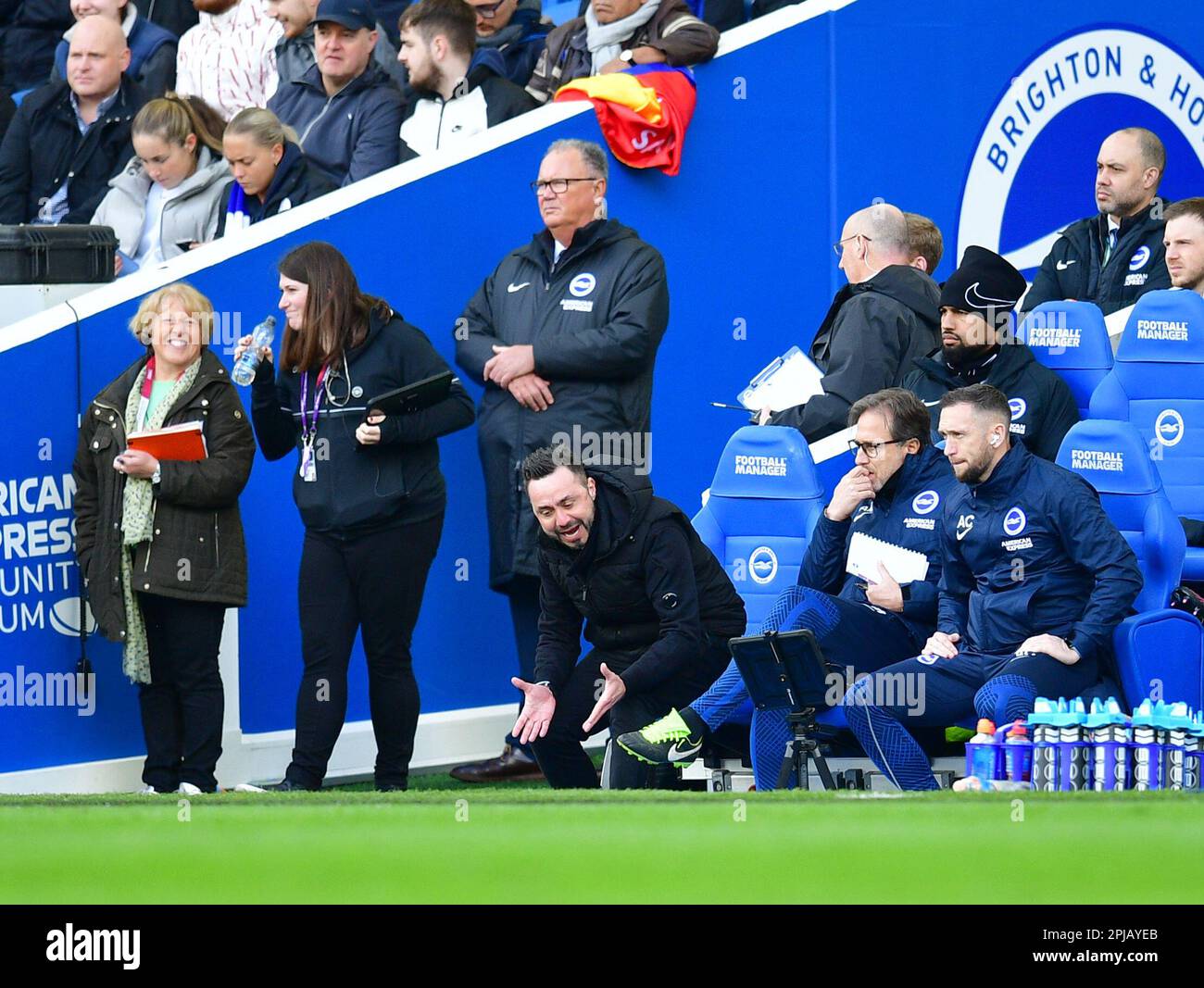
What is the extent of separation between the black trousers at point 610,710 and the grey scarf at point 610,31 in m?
3.19

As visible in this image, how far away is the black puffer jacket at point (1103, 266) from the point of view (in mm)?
9180

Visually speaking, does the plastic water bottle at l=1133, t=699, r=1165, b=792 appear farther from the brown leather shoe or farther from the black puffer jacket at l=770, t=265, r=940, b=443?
the brown leather shoe

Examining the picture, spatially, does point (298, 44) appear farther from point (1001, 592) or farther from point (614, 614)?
point (1001, 592)

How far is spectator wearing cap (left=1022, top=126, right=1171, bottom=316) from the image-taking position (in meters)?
9.16

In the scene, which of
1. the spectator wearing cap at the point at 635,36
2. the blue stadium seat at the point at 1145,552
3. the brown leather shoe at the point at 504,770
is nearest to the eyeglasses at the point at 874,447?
the blue stadium seat at the point at 1145,552

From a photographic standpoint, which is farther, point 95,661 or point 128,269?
point 128,269

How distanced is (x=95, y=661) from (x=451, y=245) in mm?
2142

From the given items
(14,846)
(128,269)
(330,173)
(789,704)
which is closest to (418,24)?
(330,173)

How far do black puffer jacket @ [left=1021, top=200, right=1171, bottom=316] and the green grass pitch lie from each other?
378 centimetres

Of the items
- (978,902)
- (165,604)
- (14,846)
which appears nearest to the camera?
(978,902)

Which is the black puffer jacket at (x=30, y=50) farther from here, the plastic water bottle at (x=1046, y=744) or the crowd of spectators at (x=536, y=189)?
the plastic water bottle at (x=1046, y=744)

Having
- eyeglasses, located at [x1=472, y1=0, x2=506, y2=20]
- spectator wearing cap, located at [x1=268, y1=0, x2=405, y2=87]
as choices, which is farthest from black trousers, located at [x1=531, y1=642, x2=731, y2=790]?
eyeglasses, located at [x1=472, y1=0, x2=506, y2=20]

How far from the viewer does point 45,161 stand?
1000 cm

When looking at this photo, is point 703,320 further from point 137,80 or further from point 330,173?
point 137,80
